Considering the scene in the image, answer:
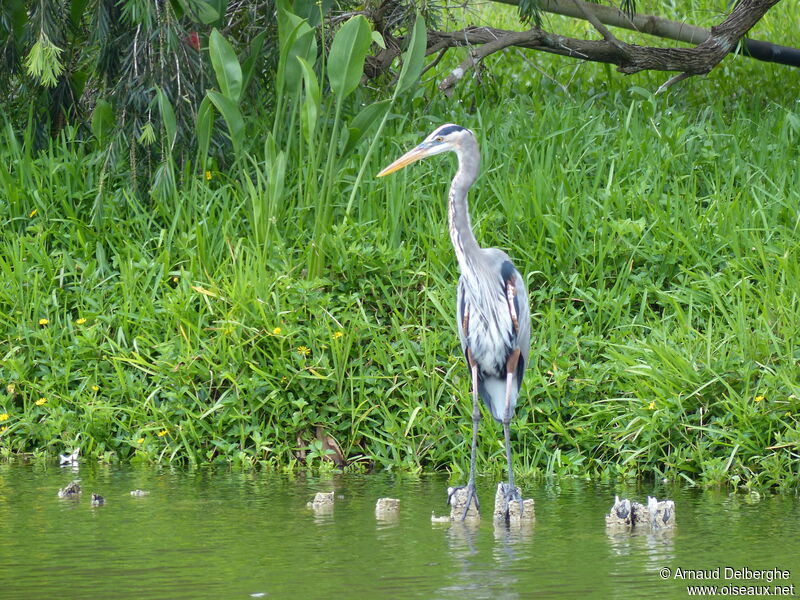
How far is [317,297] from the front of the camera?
735cm

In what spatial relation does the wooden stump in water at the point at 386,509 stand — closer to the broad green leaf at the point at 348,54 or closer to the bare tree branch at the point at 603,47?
the broad green leaf at the point at 348,54

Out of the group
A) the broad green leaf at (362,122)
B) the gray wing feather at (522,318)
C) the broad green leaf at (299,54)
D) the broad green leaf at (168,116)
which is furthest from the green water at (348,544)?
the broad green leaf at (299,54)

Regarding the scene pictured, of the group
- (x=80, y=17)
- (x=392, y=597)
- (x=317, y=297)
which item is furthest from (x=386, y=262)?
(x=392, y=597)

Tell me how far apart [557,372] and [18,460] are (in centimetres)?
311

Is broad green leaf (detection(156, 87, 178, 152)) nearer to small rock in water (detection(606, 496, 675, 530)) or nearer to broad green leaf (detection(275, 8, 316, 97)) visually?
broad green leaf (detection(275, 8, 316, 97))

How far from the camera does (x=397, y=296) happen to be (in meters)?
7.60

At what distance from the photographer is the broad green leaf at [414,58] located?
8.30m

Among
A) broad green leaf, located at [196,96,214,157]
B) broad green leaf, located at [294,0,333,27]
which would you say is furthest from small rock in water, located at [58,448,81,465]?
broad green leaf, located at [294,0,333,27]

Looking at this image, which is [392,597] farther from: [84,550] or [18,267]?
[18,267]

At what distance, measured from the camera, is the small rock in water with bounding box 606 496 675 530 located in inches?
199

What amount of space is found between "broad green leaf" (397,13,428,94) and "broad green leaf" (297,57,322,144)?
65 cm

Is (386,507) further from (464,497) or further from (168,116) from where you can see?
(168,116)

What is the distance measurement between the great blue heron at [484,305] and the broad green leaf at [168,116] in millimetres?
2587

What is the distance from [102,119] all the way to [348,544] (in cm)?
494
